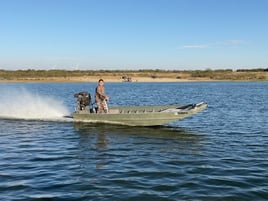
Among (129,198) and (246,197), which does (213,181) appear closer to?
(246,197)

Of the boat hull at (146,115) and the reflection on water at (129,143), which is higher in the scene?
the boat hull at (146,115)

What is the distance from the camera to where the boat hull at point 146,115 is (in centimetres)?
2172

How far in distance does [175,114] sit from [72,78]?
357 feet

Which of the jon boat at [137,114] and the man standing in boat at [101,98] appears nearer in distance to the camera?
the jon boat at [137,114]

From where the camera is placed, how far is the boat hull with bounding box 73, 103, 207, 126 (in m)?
21.7

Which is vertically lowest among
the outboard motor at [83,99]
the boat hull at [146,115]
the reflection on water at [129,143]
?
the reflection on water at [129,143]

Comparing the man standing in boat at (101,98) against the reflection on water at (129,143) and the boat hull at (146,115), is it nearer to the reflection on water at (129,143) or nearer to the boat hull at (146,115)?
the boat hull at (146,115)

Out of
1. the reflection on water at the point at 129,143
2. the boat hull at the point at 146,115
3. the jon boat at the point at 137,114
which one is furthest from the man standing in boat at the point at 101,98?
the reflection on water at the point at 129,143

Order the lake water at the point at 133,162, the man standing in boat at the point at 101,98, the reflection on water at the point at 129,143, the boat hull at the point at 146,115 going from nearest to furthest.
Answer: the lake water at the point at 133,162 < the reflection on water at the point at 129,143 < the boat hull at the point at 146,115 < the man standing in boat at the point at 101,98

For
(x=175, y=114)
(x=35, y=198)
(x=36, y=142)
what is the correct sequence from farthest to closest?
1. (x=175, y=114)
2. (x=36, y=142)
3. (x=35, y=198)

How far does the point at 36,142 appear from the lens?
18.2 m

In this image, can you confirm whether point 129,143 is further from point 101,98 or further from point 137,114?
point 101,98

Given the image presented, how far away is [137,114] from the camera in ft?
73.4

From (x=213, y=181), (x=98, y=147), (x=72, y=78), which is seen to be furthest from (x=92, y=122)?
(x=72, y=78)
